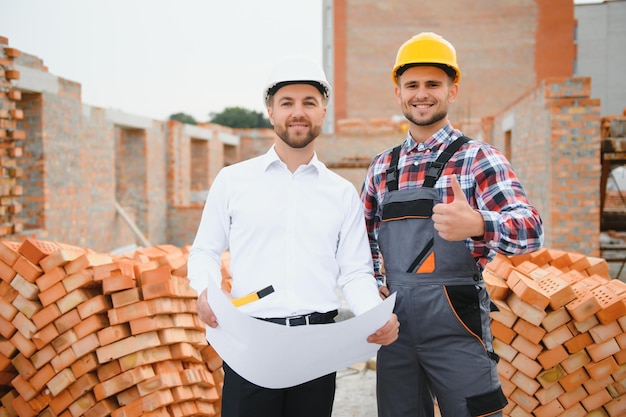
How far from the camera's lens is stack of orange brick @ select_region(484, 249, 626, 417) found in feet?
11.3

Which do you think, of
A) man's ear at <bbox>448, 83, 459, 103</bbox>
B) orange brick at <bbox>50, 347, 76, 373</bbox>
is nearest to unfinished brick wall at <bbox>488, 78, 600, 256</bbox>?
man's ear at <bbox>448, 83, 459, 103</bbox>

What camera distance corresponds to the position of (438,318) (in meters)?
2.23

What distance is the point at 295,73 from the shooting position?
2127mm

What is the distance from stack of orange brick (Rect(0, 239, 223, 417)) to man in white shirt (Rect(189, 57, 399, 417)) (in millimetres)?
1494

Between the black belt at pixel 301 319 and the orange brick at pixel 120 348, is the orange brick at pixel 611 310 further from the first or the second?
the orange brick at pixel 120 348

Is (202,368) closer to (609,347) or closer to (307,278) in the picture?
(307,278)

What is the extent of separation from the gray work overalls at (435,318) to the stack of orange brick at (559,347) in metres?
1.31

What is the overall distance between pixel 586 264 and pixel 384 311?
3507 mm

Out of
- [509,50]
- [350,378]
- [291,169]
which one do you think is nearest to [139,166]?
[350,378]

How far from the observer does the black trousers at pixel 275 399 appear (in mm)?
2074

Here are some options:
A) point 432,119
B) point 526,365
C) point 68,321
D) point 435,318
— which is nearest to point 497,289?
point 526,365

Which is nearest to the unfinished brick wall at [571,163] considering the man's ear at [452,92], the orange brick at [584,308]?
the orange brick at [584,308]

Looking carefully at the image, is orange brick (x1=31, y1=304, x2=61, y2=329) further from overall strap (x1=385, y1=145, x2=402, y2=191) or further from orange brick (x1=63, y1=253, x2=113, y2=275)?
overall strap (x1=385, y1=145, x2=402, y2=191)

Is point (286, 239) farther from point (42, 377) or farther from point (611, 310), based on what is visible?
point (611, 310)
